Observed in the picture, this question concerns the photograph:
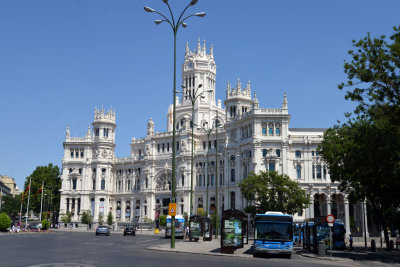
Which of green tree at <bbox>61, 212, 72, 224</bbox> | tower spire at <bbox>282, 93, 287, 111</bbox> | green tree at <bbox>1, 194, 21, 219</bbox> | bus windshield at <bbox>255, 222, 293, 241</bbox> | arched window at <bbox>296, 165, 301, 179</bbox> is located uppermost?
tower spire at <bbox>282, 93, 287, 111</bbox>

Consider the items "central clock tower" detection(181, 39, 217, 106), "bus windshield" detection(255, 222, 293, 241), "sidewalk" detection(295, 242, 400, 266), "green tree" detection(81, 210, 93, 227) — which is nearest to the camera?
"sidewalk" detection(295, 242, 400, 266)

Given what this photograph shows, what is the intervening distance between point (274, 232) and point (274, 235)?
0.64ft

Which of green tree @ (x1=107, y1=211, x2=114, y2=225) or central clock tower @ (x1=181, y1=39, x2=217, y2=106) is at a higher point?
central clock tower @ (x1=181, y1=39, x2=217, y2=106)

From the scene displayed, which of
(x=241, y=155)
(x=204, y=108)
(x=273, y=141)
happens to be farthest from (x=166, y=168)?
(x=273, y=141)

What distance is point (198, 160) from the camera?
335 feet

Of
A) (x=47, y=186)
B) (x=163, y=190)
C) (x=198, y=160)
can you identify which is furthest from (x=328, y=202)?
(x=47, y=186)

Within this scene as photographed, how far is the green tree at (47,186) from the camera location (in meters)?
118

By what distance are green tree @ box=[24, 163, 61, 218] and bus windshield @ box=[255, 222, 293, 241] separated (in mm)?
97710

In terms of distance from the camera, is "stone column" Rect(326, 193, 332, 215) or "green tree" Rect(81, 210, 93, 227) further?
"green tree" Rect(81, 210, 93, 227)

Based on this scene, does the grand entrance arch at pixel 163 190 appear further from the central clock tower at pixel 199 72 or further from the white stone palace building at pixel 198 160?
the central clock tower at pixel 199 72

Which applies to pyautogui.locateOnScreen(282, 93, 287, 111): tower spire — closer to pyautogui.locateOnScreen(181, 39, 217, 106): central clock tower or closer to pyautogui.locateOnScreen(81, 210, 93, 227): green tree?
pyautogui.locateOnScreen(181, 39, 217, 106): central clock tower

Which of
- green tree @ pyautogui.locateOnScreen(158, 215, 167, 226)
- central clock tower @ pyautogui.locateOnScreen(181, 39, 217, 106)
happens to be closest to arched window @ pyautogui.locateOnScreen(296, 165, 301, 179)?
green tree @ pyautogui.locateOnScreen(158, 215, 167, 226)

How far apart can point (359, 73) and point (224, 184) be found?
206 ft

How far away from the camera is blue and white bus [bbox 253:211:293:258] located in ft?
94.1
